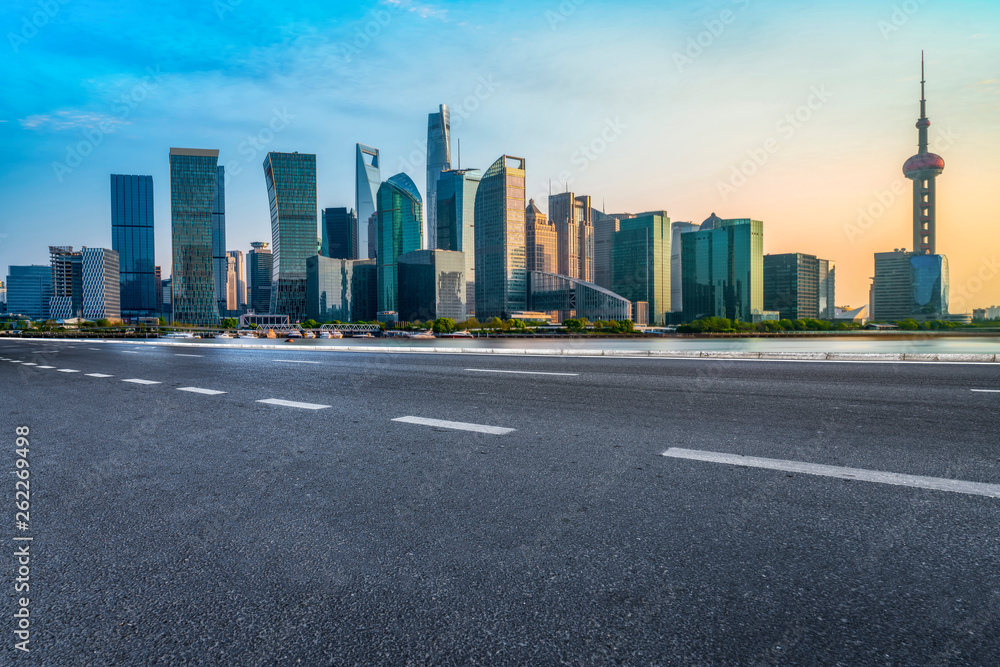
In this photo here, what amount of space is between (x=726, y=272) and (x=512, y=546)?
634ft

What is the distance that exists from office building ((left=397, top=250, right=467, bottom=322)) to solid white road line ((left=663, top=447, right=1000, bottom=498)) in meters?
183

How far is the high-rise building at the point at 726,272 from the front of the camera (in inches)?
6914

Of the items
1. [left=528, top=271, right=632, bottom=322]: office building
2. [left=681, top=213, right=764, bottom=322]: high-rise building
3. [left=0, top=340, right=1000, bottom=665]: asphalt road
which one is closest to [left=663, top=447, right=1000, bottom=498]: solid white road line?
[left=0, top=340, right=1000, bottom=665]: asphalt road

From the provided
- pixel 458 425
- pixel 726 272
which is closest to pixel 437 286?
pixel 726 272

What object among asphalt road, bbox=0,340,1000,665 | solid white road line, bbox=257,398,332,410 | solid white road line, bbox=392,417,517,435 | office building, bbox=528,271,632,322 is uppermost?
office building, bbox=528,271,632,322

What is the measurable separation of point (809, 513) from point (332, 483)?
8.08ft

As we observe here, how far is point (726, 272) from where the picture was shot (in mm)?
179750

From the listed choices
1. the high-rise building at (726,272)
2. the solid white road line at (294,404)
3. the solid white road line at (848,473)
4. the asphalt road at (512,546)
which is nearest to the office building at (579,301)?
the high-rise building at (726,272)

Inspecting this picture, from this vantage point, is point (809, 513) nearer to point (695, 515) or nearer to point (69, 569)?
point (695, 515)

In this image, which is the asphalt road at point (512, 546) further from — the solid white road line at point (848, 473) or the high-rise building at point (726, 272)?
the high-rise building at point (726, 272)

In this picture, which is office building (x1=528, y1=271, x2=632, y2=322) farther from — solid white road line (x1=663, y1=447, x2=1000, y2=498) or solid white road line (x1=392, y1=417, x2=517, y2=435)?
solid white road line (x1=663, y1=447, x2=1000, y2=498)

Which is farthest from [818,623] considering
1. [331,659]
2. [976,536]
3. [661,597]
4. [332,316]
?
[332,316]

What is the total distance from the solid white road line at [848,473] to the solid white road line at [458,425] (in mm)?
1437

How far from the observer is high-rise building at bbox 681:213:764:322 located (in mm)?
175625
